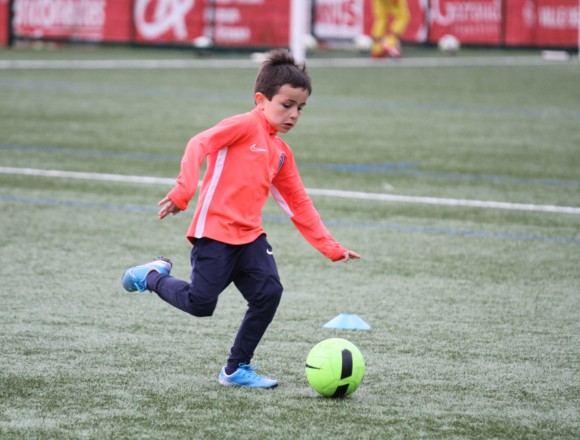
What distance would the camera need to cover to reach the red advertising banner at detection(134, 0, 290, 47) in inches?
1187

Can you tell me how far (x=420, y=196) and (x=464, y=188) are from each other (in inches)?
27.1

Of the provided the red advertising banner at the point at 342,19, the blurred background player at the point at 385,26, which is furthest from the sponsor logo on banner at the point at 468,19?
the blurred background player at the point at 385,26

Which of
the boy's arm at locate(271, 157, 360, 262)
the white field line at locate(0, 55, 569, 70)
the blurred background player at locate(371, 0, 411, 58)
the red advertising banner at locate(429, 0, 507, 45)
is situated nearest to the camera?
the boy's arm at locate(271, 157, 360, 262)

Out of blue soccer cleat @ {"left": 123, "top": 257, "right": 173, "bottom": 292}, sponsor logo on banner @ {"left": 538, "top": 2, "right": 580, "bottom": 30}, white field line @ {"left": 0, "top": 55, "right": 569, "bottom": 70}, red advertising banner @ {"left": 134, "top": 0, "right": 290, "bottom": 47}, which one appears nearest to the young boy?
blue soccer cleat @ {"left": 123, "top": 257, "right": 173, "bottom": 292}

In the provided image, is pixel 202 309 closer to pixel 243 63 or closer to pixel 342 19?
pixel 243 63

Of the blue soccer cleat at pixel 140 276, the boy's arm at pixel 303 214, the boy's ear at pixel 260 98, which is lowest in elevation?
the blue soccer cleat at pixel 140 276

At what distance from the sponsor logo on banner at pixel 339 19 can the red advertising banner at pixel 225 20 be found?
44.4 inches

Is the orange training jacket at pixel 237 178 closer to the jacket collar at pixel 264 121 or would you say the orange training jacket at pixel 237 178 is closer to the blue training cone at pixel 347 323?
the jacket collar at pixel 264 121

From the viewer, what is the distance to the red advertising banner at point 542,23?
106 ft

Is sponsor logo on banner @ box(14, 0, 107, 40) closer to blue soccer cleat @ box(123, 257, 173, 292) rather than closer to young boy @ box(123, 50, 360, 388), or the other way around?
blue soccer cleat @ box(123, 257, 173, 292)

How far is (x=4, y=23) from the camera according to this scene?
3011cm

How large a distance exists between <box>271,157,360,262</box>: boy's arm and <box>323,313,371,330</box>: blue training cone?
2.88ft

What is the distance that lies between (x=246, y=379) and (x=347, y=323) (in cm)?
125

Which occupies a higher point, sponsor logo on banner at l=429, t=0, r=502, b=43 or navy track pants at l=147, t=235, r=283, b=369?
sponsor logo on banner at l=429, t=0, r=502, b=43
